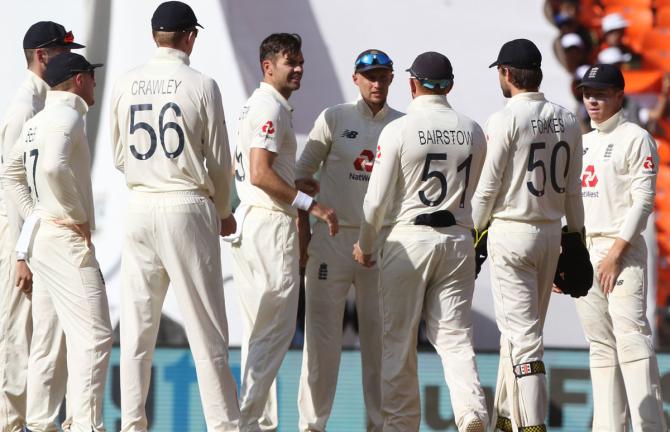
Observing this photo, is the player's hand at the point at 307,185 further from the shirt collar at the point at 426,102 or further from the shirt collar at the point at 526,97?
the shirt collar at the point at 526,97

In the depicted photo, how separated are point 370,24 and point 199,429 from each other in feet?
8.91

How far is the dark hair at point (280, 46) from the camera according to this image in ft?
20.6

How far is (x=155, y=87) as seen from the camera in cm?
552

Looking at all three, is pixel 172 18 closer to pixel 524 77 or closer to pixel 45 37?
pixel 45 37

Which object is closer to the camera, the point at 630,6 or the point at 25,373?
the point at 25,373

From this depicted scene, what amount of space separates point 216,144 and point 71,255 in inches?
37.2

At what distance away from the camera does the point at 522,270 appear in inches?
234

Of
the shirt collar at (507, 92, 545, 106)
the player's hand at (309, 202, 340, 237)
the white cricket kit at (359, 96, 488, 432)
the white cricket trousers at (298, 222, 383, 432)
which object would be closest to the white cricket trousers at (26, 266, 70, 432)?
the white cricket trousers at (298, 222, 383, 432)

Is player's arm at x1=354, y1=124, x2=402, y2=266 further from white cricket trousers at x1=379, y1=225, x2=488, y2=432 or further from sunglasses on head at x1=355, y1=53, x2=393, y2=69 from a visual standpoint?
sunglasses on head at x1=355, y1=53, x2=393, y2=69

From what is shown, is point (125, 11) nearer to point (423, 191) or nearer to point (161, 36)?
point (161, 36)

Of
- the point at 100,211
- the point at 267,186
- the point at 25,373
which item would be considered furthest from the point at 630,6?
the point at 25,373

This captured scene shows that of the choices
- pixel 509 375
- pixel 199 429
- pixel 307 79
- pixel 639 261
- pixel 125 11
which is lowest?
pixel 199 429

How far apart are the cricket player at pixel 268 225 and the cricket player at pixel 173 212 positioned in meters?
0.41

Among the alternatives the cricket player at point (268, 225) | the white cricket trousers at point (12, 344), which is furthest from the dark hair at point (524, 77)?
the white cricket trousers at point (12, 344)
